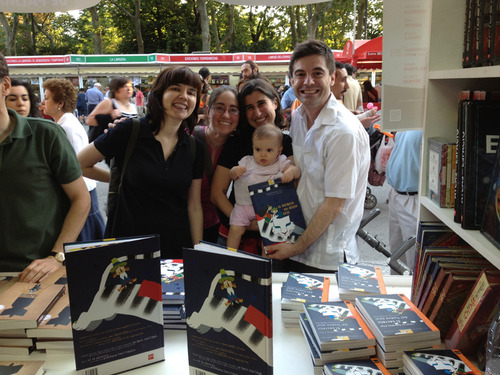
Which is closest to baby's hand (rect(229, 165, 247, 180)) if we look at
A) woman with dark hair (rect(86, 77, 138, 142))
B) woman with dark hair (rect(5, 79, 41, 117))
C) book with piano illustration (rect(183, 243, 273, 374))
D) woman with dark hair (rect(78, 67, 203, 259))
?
woman with dark hair (rect(78, 67, 203, 259))

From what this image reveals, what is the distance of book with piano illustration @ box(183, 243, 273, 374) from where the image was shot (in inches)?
41.8

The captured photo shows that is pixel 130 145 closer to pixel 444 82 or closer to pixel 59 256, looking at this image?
pixel 59 256

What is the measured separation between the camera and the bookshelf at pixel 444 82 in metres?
1.36

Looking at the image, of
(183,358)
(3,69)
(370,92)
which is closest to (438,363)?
(183,358)

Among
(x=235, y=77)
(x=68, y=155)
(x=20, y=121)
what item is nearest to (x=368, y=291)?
(x=68, y=155)

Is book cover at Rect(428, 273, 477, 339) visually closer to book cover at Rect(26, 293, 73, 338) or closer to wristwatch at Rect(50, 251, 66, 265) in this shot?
book cover at Rect(26, 293, 73, 338)

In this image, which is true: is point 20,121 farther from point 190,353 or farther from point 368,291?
point 368,291

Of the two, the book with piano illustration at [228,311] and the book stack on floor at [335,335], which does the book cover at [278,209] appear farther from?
the book with piano illustration at [228,311]

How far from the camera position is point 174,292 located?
147 centimetres

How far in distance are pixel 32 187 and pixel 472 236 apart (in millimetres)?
1661

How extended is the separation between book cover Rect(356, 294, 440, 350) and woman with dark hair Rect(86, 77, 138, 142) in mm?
4013

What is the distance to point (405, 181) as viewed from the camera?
128 inches

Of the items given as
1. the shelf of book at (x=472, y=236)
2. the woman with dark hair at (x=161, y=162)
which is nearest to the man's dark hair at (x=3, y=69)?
the woman with dark hair at (x=161, y=162)

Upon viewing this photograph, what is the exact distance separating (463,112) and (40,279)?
1535 mm
